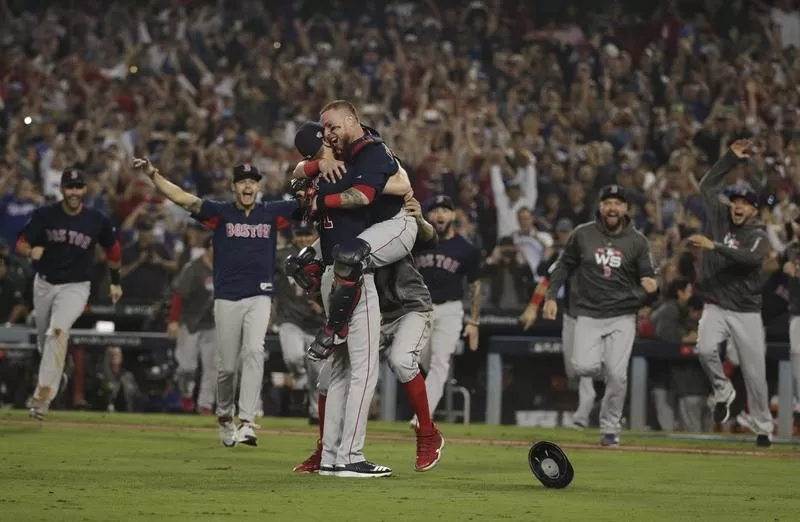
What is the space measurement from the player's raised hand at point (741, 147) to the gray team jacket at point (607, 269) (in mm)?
1235

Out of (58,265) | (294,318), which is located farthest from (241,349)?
(294,318)

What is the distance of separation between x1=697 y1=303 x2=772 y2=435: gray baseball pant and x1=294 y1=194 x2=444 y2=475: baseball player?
5279 millimetres

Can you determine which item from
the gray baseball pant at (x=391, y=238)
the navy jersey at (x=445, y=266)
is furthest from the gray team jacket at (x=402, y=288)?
the navy jersey at (x=445, y=266)

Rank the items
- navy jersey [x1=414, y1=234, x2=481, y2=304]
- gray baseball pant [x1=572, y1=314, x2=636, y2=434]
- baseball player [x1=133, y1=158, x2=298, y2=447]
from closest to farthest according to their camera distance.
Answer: baseball player [x1=133, y1=158, x2=298, y2=447] → gray baseball pant [x1=572, y1=314, x2=636, y2=434] → navy jersey [x1=414, y1=234, x2=481, y2=304]

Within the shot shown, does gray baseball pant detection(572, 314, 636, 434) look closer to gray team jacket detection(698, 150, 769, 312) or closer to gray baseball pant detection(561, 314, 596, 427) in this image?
gray team jacket detection(698, 150, 769, 312)

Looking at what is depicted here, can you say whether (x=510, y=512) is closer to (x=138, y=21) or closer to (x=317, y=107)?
(x=317, y=107)

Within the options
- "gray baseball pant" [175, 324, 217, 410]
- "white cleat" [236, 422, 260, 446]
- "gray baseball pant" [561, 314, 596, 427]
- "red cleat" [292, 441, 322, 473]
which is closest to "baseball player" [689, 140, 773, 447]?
"gray baseball pant" [561, 314, 596, 427]

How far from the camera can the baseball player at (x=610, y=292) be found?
15039 mm

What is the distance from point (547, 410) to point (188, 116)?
9.48 meters

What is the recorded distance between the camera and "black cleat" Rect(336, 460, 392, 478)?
10055mm

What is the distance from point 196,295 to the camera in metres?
20.3

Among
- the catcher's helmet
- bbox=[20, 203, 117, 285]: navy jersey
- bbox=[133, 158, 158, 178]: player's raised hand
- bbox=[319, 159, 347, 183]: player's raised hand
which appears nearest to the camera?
the catcher's helmet

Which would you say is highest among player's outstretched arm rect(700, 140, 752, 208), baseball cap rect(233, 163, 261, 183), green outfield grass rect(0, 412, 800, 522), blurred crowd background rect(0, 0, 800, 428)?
blurred crowd background rect(0, 0, 800, 428)

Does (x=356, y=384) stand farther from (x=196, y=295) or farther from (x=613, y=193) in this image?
(x=196, y=295)
